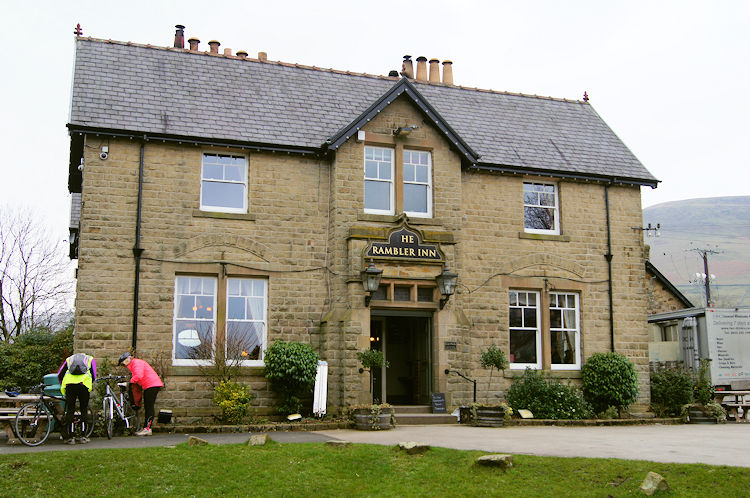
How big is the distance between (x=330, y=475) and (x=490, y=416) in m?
6.57

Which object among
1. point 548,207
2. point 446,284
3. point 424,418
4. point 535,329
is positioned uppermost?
point 548,207

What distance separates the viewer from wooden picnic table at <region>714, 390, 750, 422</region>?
1955 centimetres

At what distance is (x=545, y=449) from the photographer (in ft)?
40.1

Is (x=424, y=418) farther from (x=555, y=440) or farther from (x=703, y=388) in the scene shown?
(x=703, y=388)

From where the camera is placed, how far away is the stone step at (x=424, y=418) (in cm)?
1706

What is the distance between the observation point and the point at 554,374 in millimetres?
19516

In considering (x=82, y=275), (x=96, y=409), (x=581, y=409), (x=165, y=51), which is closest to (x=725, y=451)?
(x=581, y=409)

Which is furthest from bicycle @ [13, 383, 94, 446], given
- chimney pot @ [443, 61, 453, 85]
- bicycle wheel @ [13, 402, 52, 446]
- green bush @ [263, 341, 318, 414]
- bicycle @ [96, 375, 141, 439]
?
chimney pot @ [443, 61, 453, 85]

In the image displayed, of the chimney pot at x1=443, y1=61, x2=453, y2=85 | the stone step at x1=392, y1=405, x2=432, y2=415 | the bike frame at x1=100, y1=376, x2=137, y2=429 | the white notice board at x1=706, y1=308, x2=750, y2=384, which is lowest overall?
the stone step at x1=392, y1=405, x2=432, y2=415

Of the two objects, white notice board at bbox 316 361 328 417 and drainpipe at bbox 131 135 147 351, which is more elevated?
drainpipe at bbox 131 135 147 351

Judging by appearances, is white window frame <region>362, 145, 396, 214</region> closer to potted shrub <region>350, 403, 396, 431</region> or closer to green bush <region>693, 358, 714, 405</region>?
potted shrub <region>350, 403, 396, 431</region>

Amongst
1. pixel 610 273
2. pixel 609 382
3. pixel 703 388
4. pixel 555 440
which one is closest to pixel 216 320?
pixel 555 440

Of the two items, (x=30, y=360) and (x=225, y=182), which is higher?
(x=225, y=182)

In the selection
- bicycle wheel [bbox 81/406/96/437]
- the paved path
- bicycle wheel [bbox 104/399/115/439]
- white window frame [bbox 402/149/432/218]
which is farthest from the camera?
white window frame [bbox 402/149/432/218]
